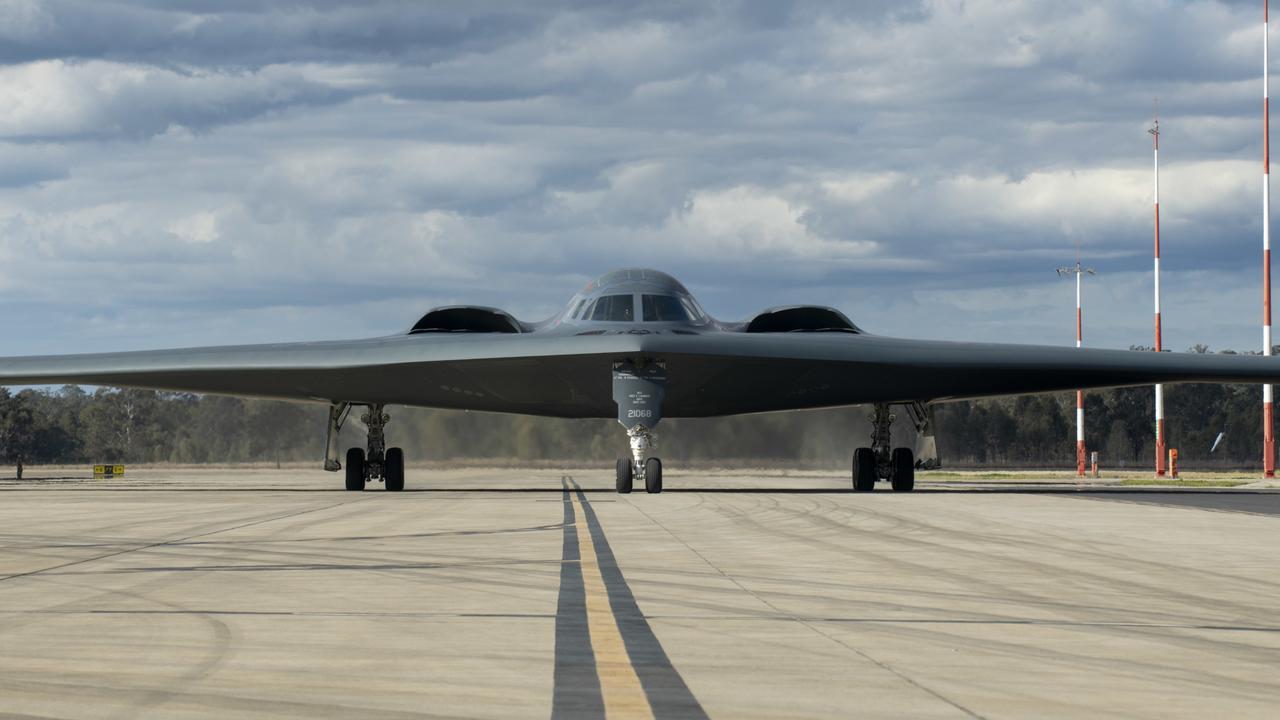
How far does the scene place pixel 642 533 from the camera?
13500 mm

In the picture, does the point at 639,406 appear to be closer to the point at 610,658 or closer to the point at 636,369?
the point at 636,369

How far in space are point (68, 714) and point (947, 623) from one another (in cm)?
426

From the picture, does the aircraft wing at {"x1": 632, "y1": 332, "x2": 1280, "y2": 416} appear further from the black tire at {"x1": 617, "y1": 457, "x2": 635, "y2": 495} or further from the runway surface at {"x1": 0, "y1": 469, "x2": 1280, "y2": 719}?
the runway surface at {"x1": 0, "y1": 469, "x2": 1280, "y2": 719}

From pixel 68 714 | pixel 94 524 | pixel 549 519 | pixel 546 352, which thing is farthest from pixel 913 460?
pixel 68 714

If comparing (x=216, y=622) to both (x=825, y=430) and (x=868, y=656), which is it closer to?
(x=868, y=656)

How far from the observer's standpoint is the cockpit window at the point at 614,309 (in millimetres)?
26641

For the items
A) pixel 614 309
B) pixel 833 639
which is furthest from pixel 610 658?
pixel 614 309

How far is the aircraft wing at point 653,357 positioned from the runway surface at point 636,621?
9917 mm

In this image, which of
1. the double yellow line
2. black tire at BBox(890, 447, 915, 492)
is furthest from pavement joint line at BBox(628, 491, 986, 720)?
black tire at BBox(890, 447, 915, 492)

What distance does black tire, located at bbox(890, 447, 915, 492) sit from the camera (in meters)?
27.3

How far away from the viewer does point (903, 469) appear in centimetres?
2739

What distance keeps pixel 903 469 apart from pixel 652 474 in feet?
23.7

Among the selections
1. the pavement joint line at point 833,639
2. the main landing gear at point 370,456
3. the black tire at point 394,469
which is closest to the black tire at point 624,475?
the main landing gear at point 370,456

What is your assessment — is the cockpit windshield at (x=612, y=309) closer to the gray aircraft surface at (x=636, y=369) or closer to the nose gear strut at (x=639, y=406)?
the gray aircraft surface at (x=636, y=369)
